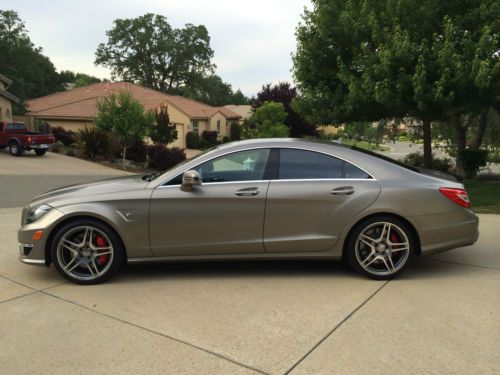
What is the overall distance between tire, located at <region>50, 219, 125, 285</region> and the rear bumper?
3.04 meters

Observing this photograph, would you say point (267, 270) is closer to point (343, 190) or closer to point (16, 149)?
point (343, 190)

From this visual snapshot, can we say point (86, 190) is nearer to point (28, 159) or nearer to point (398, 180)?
point (398, 180)

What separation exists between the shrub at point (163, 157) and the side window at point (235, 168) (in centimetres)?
2054

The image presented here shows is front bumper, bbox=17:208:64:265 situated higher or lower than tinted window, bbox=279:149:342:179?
lower

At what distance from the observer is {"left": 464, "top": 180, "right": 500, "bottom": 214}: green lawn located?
882 centimetres

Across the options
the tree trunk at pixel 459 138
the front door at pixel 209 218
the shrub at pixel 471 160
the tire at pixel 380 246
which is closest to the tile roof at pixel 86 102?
the tree trunk at pixel 459 138

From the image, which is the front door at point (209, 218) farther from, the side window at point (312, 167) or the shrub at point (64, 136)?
the shrub at point (64, 136)

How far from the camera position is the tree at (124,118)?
76.1 ft

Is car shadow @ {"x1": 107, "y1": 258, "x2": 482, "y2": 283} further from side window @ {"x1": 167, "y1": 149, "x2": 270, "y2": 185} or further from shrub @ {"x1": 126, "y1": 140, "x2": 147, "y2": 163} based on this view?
shrub @ {"x1": 126, "y1": 140, "x2": 147, "y2": 163}

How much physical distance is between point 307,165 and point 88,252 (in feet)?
7.81

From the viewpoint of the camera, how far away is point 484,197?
10.5 meters

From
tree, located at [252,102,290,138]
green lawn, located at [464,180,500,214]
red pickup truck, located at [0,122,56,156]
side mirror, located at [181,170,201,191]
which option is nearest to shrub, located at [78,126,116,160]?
red pickup truck, located at [0,122,56,156]

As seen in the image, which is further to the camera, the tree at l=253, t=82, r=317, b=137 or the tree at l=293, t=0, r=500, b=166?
the tree at l=253, t=82, r=317, b=137

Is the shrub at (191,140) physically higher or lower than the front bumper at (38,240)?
higher
